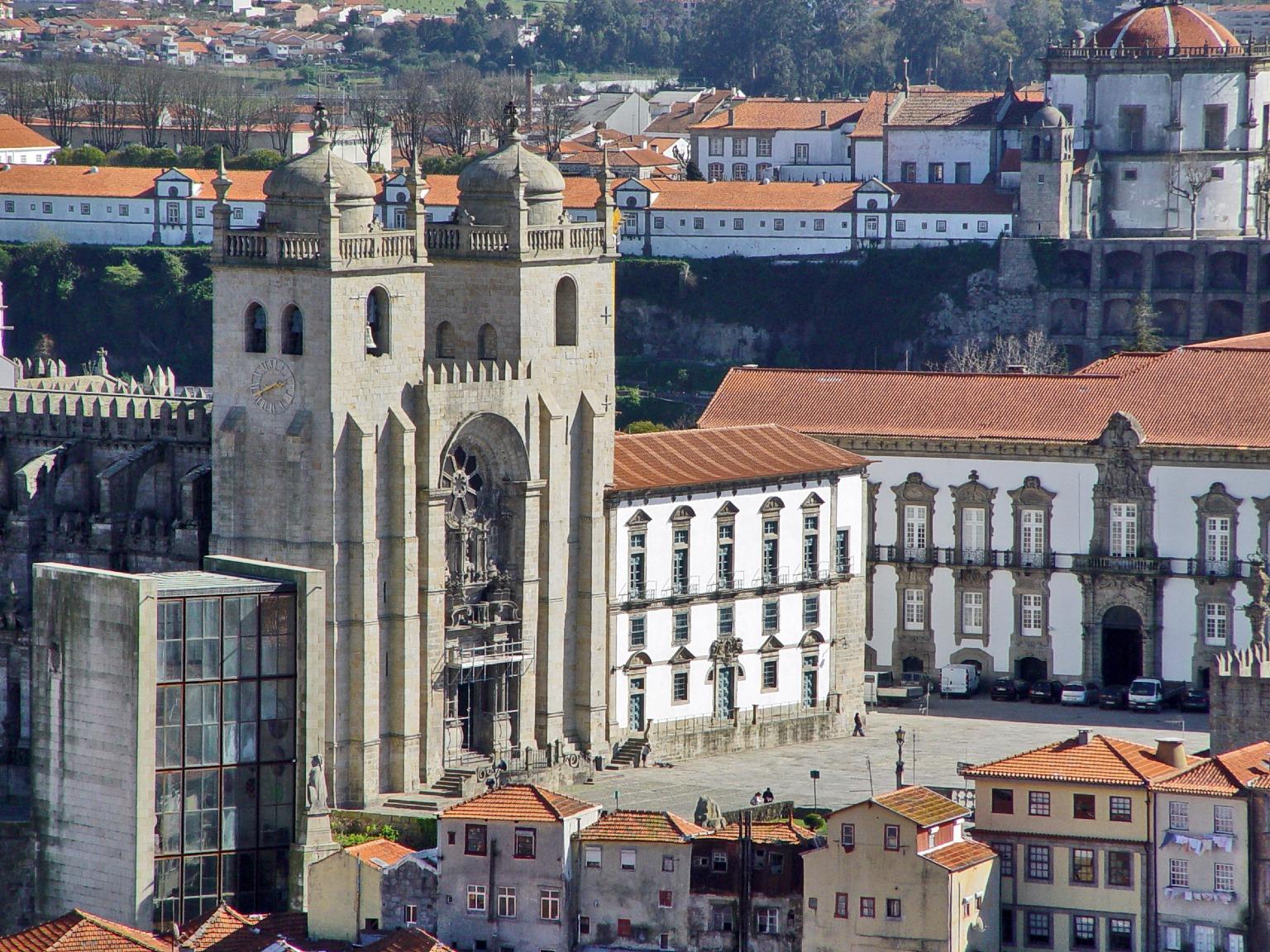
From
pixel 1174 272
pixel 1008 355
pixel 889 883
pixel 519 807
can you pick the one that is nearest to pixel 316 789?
pixel 519 807

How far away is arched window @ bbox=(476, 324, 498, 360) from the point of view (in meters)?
108

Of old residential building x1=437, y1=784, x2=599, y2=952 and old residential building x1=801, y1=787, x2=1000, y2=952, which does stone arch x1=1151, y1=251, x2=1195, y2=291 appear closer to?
old residential building x1=801, y1=787, x2=1000, y2=952

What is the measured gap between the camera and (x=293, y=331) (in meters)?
102

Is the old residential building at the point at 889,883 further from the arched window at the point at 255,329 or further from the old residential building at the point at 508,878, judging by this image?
the arched window at the point at 255,329

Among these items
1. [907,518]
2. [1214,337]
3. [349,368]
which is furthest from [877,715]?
[1214,337]

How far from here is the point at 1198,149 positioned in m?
189

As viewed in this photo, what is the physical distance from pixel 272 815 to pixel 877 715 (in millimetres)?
27199

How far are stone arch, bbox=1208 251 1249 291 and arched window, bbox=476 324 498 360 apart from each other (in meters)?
86.4

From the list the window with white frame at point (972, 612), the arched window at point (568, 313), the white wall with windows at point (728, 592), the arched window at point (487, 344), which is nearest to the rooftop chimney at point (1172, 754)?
the white wall with windows at point (728, 592)

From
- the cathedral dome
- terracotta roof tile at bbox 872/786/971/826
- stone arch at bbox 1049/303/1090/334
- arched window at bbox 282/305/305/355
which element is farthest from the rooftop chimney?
the cathedral dome

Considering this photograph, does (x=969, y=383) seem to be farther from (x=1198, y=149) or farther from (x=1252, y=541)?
(x=1198, y=149)

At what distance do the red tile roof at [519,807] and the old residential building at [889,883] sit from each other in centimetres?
618

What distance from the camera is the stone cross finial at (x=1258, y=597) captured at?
357 feet

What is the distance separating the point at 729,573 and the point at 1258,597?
15.5 meters
